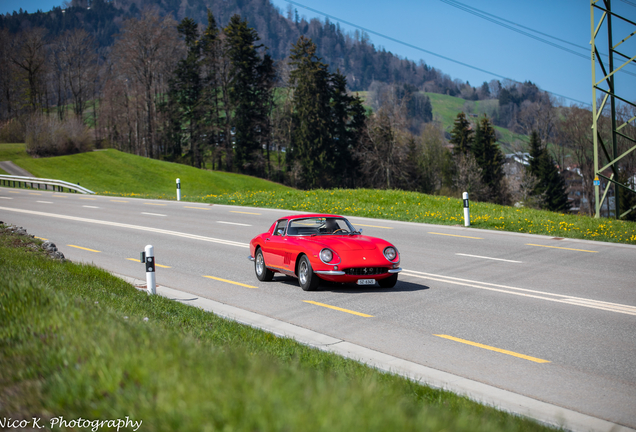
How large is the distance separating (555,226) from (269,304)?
36.7 ft

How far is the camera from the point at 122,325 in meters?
4.13

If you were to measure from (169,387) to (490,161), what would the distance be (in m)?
78.7

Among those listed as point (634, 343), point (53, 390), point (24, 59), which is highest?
point (24, 59)

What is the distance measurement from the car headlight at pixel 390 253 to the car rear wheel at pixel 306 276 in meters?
1.31

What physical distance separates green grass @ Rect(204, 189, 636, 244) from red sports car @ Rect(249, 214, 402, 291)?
8188mm

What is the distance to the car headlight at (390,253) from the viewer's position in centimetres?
961

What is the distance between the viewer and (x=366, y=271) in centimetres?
941

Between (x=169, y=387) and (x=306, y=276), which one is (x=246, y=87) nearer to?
(x=306, y=276)

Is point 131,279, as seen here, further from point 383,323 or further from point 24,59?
point 24,59

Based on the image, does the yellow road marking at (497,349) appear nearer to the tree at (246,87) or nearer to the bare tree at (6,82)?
the tree at (246,87)

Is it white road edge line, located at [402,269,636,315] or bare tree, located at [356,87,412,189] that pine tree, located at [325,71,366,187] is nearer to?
bare tree, located at [356,87,412,189]

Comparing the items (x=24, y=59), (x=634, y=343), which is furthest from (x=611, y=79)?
(x=24, y=59)

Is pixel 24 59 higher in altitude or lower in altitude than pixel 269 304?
higher

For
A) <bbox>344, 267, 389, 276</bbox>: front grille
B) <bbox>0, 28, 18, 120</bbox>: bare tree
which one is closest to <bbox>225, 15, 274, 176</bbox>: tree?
<bbox>0, 28, 18, 120</bbox>: bare tree
